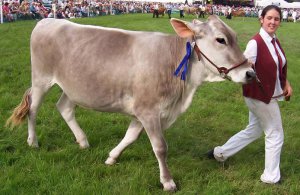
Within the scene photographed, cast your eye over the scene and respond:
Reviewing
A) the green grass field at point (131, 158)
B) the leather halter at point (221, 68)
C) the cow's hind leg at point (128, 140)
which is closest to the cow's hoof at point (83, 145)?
the green grass field at point (131, 158)

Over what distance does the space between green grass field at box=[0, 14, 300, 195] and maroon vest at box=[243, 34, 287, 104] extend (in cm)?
100

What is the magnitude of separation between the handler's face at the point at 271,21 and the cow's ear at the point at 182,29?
Result: 831mm

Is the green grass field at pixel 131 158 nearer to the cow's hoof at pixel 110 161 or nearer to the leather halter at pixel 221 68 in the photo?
the cow's hoof at pixel 110 161

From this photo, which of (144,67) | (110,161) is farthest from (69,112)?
(144,67)

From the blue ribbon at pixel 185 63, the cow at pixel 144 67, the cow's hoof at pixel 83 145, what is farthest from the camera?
the cow's hoof at pixel 83 145

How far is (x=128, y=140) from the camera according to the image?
5.05 m

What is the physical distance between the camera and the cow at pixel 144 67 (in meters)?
4.21

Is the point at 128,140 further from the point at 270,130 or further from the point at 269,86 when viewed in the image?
the point at 269,86

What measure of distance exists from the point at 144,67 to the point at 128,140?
39.2 inches

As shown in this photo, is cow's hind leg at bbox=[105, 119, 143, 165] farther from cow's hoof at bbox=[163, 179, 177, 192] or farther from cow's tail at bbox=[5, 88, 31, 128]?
cow's tail at bbox=[5, 88, 31, 128]

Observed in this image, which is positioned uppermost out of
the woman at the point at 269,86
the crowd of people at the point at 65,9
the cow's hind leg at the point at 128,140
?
the woman at the point at 269,86

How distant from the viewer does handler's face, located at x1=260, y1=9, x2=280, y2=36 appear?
4484mm

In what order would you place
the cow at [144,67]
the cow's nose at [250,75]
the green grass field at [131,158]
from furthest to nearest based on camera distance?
1. the green grass field at [131,158]
2. the cow at [144,67]
3. the cow's nose at [250,75]

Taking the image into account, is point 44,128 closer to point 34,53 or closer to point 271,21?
point 34,53
